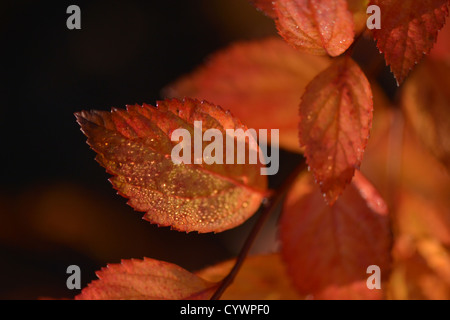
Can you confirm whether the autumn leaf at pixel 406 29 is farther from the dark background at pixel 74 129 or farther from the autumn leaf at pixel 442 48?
the dark background at pixel 74 129

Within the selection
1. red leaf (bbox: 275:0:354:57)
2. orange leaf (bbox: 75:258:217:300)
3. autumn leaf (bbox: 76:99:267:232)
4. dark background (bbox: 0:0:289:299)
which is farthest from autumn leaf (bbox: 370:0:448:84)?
dark background (bbox: 0:0:289:299)

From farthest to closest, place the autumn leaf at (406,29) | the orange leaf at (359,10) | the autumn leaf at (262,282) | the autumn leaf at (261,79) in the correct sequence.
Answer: the autumn leaf at (261,79)
the autumn leaf at (262,282)
the orange leaf at (359,10)
the autumn leaf at (406,29)

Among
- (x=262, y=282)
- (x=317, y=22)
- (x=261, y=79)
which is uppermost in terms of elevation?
(x=261, y=79)

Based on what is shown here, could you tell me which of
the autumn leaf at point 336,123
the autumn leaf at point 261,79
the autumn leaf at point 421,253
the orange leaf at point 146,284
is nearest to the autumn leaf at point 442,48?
the autumn leaf at point 261,79

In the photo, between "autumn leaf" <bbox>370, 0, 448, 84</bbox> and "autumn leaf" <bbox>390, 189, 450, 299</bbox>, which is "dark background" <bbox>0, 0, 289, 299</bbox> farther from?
"autumn leaf" <bbox>370, 0, 448, 84</bbox>

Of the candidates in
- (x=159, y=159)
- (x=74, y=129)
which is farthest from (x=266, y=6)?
(x=74, y=129)

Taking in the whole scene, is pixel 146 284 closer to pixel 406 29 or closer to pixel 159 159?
pixel 159 159
